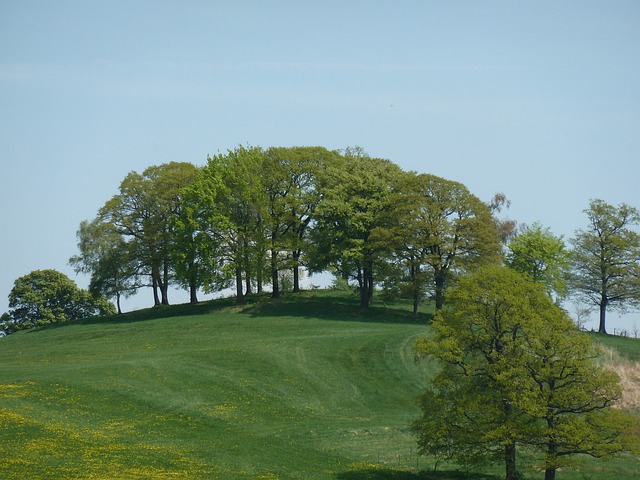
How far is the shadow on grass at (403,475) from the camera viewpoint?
1815 inches

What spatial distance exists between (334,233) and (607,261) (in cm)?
3524

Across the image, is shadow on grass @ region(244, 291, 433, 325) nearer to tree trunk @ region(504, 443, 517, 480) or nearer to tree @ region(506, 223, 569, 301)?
tree @ region(506, 223, 569, 301)

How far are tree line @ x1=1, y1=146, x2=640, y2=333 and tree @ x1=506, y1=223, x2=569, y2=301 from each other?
0.16 m

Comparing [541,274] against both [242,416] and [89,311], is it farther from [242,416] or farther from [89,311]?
[89,311]

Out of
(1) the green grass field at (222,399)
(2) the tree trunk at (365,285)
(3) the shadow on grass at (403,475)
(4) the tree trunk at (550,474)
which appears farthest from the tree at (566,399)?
(2) the tree trunk at (365,285)

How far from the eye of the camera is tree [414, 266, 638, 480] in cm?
4438

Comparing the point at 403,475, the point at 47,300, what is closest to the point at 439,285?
the point at 403,475

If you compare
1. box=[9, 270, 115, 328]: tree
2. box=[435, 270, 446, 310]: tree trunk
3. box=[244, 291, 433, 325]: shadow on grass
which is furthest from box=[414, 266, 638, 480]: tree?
box=[9, 270, 115, 328]: tree

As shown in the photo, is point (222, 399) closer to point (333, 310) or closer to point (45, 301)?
point (333, 310)

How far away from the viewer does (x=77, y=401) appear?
199ft

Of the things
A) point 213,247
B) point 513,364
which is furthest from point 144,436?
point 213,247

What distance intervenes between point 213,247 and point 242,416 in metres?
44.1

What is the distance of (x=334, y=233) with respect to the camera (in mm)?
102750

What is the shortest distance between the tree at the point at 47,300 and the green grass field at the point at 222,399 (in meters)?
A: 29.5
